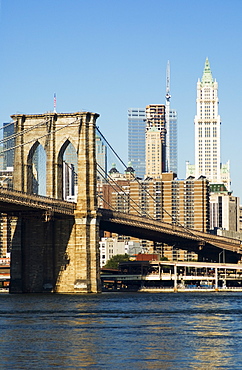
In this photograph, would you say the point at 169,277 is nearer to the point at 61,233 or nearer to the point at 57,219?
the point at 61,233

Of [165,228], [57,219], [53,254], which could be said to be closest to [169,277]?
[165,228]

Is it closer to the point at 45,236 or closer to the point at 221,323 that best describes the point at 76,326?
the point at 221,323

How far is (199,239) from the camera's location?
464 ft

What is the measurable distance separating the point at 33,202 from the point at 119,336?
4522cm

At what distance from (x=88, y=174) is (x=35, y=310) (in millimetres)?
32526

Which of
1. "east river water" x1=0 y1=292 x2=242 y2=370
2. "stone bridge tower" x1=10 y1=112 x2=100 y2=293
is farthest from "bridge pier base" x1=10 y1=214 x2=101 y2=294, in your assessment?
"east river water" x1=0 y1=292 x2=242 y2=370

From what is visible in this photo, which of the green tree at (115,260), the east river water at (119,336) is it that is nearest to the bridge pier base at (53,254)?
the east river water at (119,336)

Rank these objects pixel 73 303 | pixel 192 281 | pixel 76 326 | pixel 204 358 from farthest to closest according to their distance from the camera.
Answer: pixel 192 281
pixel 73 303
pixel 76 326
pixel 204 358

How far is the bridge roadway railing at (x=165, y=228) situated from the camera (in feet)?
396

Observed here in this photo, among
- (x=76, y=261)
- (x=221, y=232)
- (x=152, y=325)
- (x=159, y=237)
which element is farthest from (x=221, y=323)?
(x=221, y=232)

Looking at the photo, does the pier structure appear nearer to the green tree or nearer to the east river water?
the green tree

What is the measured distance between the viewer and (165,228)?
440 feet

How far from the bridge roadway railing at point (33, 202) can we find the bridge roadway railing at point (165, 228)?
9.25 m

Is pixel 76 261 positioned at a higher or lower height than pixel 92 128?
lower
